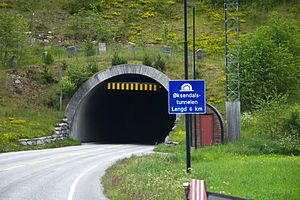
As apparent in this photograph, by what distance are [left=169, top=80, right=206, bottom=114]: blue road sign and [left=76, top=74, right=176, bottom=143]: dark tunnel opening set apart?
68.1 feet

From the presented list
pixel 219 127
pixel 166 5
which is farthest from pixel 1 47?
pixel 166 5

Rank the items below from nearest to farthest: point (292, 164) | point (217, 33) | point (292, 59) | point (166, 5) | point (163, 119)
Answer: point (292, 164), point (292, 59), point (163, 119), point (217, 33), point (166, 5)

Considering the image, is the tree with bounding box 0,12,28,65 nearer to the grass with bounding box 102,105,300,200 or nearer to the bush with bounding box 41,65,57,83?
the bush with bounding box 41,65,57,83

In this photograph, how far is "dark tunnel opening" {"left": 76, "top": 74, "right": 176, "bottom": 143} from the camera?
1308 inches

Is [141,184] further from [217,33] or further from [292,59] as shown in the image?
[217,33]

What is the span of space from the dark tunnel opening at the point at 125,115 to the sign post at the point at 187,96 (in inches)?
817

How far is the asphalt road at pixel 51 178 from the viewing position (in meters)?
9.78

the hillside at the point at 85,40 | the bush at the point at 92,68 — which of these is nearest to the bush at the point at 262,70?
the hillside at the point at 85,40

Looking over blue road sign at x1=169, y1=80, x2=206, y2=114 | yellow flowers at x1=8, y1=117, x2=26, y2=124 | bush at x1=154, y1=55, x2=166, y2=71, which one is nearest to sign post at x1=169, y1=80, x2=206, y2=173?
blue road sign at x1=169, y1=80, x2=206, y2=114

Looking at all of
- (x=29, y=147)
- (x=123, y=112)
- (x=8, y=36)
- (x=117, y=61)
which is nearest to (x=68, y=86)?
(x=117, y=61)

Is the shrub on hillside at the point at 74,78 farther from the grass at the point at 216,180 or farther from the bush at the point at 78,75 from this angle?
the grass at the point at 216,180

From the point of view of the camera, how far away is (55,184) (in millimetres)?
11391

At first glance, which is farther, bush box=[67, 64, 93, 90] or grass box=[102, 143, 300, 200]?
bush box=[67, 64, 93, 90]

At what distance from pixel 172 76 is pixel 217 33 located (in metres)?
28.5
